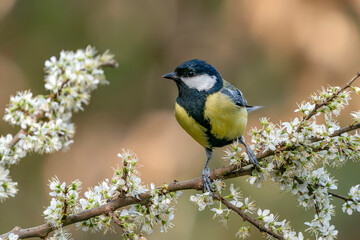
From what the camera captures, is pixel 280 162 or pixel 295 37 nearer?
pixel 280 162

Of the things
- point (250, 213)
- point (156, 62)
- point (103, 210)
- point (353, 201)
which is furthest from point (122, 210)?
point (156, 62)

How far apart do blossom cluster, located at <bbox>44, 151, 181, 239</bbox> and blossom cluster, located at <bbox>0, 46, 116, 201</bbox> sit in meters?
0.33

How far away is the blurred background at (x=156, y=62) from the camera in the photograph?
422cm

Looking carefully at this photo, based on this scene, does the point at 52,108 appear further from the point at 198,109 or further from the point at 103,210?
the point at 198,109

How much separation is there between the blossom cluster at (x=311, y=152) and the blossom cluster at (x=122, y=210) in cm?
31

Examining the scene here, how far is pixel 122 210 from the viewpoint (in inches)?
68.2

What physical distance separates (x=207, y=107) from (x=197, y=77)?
0.22 metres

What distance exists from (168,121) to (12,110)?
269 cm

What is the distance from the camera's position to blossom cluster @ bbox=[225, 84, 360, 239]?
1.64 m

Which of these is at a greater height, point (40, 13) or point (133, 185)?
point (40, 13)

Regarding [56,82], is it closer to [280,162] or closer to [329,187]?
[280,162]

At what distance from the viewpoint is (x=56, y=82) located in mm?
2080

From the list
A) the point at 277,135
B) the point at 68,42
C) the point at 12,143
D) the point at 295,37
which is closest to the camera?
the point at 277,135

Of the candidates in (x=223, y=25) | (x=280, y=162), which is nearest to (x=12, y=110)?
(x=280, y=162)
